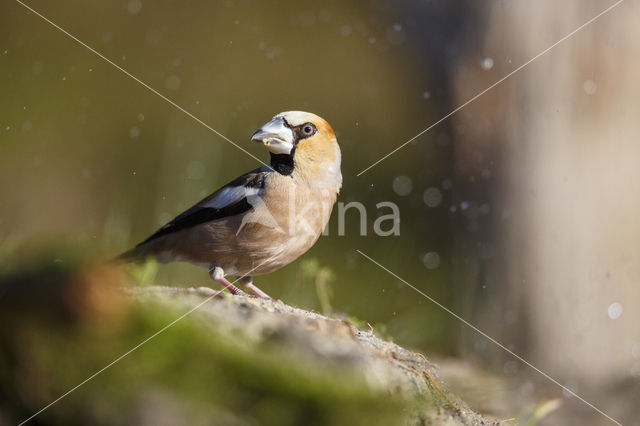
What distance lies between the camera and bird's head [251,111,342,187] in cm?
212

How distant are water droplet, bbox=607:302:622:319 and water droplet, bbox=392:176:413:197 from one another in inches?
43.1

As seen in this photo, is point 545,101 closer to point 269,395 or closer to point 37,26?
point 269,395

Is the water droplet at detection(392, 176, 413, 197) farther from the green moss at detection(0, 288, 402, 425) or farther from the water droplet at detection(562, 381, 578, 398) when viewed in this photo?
the green moss at detection(0, 288, 402, 425)

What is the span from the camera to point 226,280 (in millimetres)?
2113

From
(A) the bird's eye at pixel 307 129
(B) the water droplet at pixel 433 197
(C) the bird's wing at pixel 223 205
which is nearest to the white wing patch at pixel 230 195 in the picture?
(C) the bird's wing at pixel 223 205

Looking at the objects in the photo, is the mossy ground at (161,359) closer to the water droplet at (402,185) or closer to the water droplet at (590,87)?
the water droplet at (590,87)

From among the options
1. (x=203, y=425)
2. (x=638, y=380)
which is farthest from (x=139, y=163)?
(x=638, y=380)

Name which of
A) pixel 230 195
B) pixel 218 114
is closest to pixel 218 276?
pixel 230 195

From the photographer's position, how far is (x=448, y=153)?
2.58m

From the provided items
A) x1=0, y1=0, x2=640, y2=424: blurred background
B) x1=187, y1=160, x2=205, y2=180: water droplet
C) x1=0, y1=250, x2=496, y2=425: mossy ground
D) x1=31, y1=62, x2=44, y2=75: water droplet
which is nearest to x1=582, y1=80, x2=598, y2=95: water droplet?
x1=0, y1=0, x2=640, y2=424: blurred background

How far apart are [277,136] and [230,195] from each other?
304 mm

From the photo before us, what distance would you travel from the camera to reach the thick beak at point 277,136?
2.04 metres

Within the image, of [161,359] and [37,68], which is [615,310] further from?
[37,68]

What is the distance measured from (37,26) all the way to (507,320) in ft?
7.50
